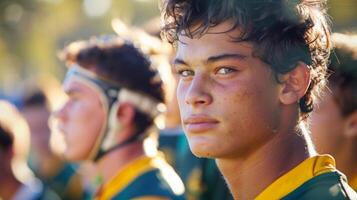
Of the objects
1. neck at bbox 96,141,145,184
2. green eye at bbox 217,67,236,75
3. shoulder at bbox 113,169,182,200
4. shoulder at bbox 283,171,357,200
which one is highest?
green eye at bbox 217,67,236,75

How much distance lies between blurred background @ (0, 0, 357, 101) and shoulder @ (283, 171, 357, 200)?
56.4ft

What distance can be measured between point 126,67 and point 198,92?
7.44 feet

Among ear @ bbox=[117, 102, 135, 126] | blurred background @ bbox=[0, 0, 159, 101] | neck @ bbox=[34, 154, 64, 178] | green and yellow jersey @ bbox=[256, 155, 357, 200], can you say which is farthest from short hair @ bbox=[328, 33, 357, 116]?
blurred background @ bbox=[0, 0, 159, 101]

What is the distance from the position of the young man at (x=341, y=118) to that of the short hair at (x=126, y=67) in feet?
3.77

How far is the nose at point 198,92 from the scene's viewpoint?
3693 millimetres

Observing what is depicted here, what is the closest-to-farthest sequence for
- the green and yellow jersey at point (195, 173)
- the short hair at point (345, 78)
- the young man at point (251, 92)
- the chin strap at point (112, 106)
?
the young man at point (251, 92) → the short hair at point (345, 78) → the green and yellow jersey at point (195, 173) → the chin strap at point (112, 106)

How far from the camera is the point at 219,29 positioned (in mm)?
3752

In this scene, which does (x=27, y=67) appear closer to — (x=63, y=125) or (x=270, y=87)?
(x=63, y=125)

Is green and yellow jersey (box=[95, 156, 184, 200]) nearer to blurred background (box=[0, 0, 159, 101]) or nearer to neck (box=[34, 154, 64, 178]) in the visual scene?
neck (box=[34, 154, 64, 178])

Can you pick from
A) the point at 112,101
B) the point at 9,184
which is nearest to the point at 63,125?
the point at 112,101

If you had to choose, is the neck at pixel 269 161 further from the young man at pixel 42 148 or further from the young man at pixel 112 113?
the young man at pixel 42 148

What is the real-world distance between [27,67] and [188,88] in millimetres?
19892

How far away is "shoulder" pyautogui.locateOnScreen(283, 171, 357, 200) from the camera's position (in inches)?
137

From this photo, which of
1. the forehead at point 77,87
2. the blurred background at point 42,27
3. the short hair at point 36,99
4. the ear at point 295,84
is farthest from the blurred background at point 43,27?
the ear at point 295,84
